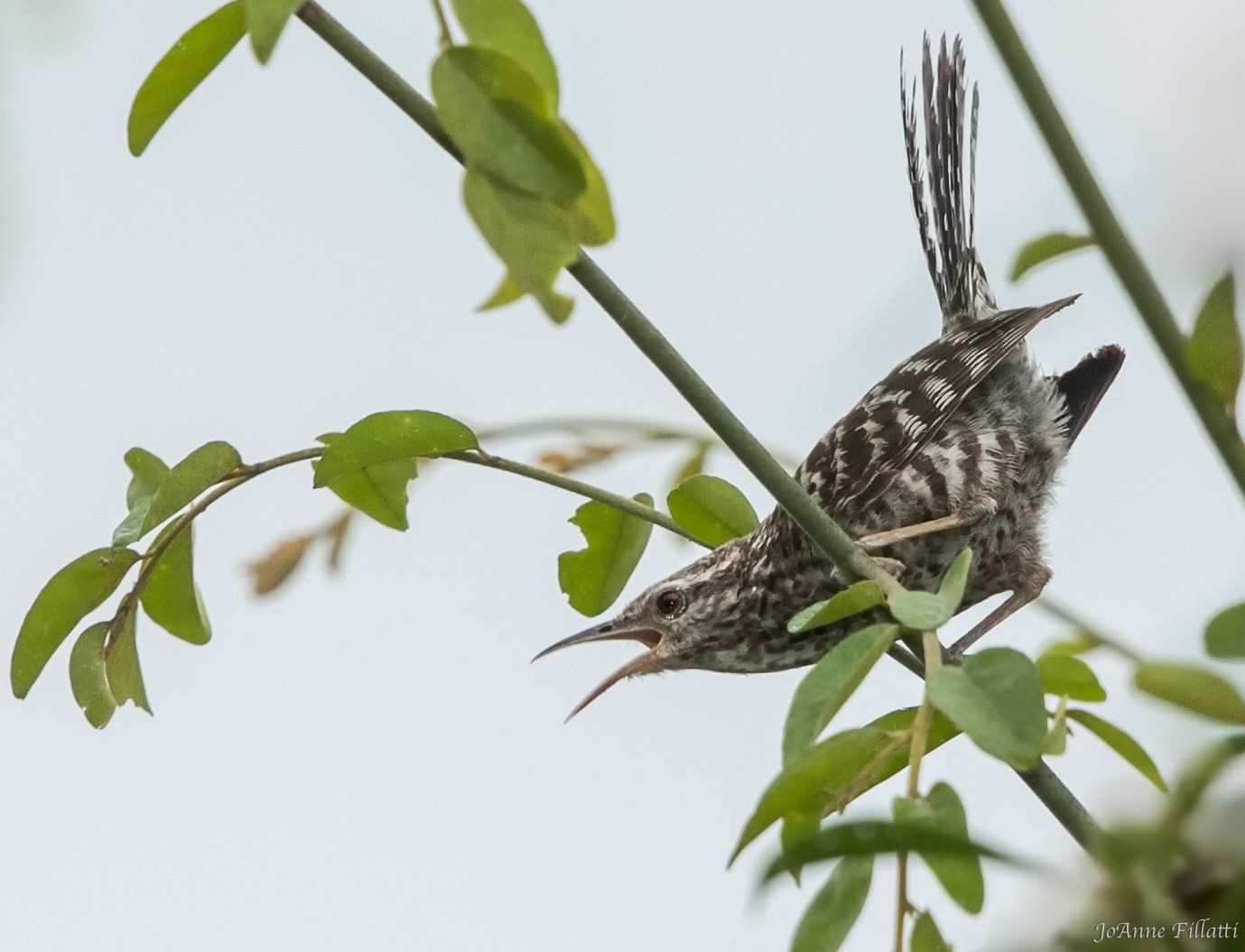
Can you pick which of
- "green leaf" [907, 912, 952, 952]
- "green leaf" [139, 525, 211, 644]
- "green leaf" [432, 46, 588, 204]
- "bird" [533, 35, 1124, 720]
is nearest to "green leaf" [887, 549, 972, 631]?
"green leaf" [907, 912, 952, 952]

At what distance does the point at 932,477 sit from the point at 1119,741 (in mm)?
2071

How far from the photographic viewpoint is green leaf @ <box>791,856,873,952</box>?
3.32ft

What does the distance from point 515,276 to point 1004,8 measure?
37 cm

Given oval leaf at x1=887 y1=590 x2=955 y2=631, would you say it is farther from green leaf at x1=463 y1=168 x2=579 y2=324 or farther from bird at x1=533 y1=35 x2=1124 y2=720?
bird at x1=533 y1=35 x2=1124 y2=720

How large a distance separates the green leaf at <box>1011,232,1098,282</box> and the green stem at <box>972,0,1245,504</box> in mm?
272

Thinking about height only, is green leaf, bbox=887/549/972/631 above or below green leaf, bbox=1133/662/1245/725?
above

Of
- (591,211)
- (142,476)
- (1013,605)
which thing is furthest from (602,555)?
(1013,605)

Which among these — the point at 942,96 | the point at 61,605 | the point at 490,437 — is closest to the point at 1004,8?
the point at 61,605

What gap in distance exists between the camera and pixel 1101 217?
3.18ft

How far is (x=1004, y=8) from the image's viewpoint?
95 cm

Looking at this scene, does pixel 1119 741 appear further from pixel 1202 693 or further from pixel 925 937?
pixel 1202 693

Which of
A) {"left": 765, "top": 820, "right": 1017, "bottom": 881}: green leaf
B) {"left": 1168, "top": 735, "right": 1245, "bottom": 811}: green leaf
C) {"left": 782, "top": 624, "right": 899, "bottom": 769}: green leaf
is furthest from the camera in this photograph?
{"left": 782, "top": 624, "right": 899, "bottom": 769}: green leaf

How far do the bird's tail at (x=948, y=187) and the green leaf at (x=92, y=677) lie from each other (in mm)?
2218

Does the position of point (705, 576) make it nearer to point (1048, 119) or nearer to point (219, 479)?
point (219, 479)
